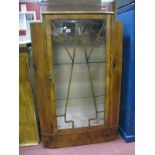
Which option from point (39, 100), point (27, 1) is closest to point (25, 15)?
point (27, 1)

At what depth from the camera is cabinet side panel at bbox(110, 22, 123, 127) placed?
1658mm

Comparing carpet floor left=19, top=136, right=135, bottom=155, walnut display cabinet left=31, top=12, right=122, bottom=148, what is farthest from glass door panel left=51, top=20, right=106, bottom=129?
carpet floor left=19, top=136, right=135, bottom=155

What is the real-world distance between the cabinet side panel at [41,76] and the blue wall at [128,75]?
2.21 ft

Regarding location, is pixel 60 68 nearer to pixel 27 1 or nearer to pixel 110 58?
pixel 110 58

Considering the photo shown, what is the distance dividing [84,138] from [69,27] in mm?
921

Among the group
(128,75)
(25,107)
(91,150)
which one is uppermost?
(128,75)

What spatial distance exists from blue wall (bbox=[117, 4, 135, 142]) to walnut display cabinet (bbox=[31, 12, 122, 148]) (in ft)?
0.36

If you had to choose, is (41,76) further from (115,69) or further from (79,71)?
(115,69)

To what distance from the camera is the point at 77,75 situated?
1.77 metres

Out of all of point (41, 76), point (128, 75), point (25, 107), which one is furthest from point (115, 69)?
point (25, 107)

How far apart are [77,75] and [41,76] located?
30 centimetres

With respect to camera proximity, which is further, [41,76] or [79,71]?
[79,71]

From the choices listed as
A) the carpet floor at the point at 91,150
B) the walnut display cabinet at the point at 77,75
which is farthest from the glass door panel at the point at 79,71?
the carpet floor at the point at 91,150

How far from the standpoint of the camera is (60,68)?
5.68 ft
